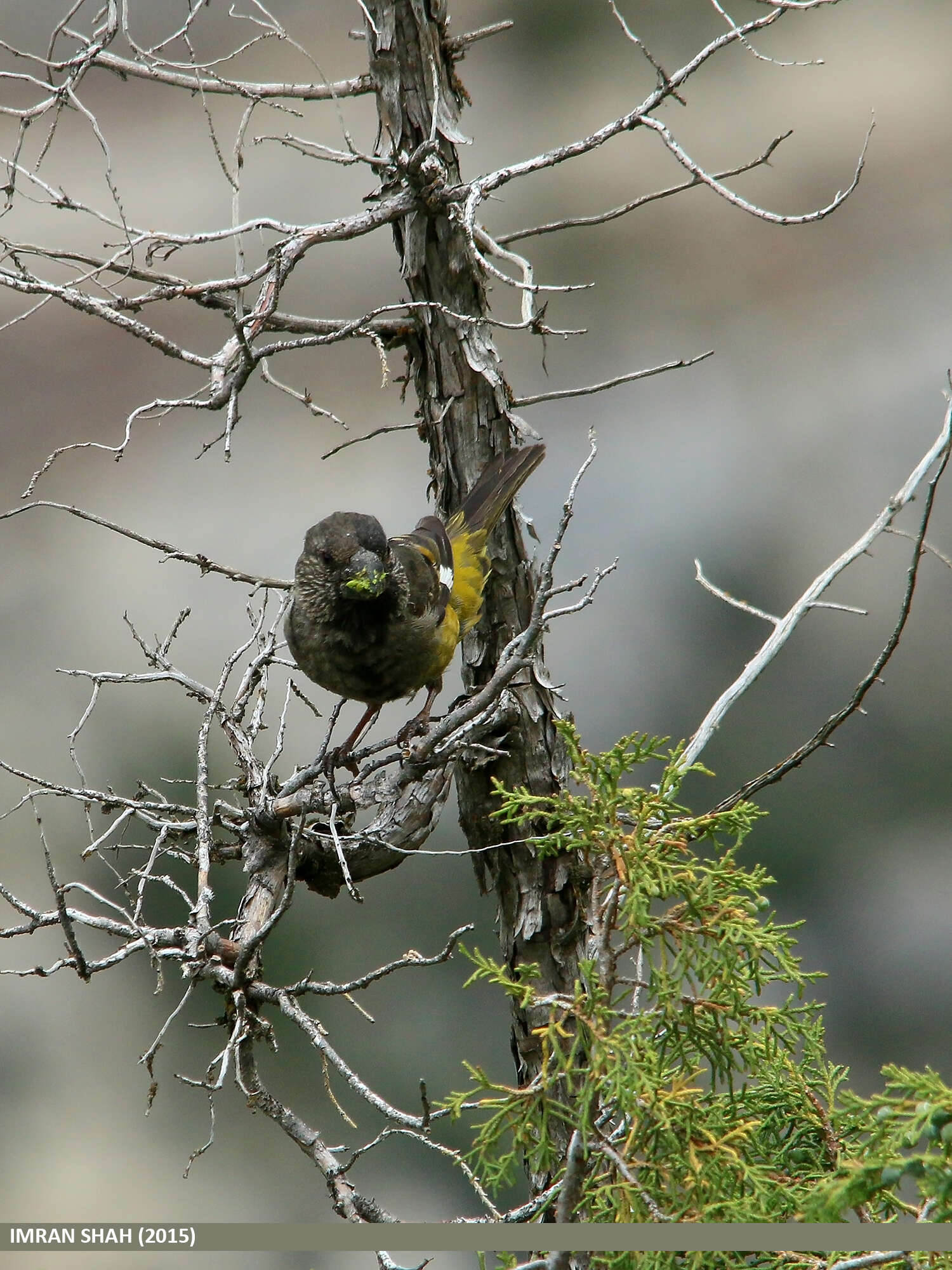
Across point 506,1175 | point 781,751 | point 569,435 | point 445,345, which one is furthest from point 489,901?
point 506,1175

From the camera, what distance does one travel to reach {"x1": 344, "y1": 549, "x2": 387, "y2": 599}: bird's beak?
1.99 metres

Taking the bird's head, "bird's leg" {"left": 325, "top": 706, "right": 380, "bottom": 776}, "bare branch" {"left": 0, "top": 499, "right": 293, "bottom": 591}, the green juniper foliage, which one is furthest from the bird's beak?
the green juniper foliage

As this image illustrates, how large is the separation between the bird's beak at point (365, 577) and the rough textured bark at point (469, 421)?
22 centimetres

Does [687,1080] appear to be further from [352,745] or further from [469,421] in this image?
[469,421]

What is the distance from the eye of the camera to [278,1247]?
3.73 feet

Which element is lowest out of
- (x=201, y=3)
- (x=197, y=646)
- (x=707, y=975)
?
(x=707, y=975)

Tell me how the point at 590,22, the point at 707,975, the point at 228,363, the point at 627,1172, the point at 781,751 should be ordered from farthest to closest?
the point at 590,22 → the point at 781,751 → the point at 228,363 → the point at 707,975 → the point at 627,1172

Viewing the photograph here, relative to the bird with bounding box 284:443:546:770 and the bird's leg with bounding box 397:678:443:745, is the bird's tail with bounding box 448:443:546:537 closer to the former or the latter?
the bird with bounding box 284:443:546:770

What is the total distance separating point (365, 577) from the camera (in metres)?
2.00

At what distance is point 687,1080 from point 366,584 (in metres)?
1.07

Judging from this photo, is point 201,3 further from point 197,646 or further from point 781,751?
point 781,751

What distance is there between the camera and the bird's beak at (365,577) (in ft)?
6.53

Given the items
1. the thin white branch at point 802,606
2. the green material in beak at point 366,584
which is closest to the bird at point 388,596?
the green material in beak at point 366,584

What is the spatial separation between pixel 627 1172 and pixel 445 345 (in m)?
1.42
